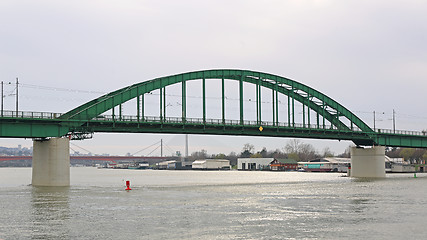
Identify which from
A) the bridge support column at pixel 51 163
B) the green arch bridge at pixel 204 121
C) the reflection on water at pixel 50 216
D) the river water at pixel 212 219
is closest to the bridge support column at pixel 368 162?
the green arch bridge at pixel 204 121

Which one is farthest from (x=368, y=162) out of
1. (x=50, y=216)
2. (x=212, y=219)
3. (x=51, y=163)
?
(x=50, y=216)

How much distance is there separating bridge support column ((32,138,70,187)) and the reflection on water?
1368 cm

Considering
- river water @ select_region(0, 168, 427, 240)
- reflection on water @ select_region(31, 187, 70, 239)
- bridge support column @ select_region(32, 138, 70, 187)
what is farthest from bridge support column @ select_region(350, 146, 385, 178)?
reflection on water @ select_region(31, 187, 70, 239)

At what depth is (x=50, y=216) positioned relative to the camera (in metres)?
38.4

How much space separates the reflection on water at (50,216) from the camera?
30.2m

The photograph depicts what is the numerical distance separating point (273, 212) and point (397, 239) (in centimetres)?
1334

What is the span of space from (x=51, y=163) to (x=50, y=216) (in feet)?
114

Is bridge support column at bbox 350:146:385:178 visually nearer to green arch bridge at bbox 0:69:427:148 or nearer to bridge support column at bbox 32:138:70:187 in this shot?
green arch bridge at bbox 0:69:427:148

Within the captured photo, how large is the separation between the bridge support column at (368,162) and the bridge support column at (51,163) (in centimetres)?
6880

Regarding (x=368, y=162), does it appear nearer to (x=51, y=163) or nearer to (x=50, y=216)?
(x=51, y=163)

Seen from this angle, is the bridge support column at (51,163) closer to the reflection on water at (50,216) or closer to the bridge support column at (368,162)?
the reflection on water at (50,216)

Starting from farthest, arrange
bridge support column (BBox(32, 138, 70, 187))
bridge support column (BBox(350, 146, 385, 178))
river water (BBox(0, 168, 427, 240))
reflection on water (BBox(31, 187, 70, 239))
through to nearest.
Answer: bridge support column (BBox(350, 146, 385, 178)), bridge support column (BBox(32, 138, 70, 187)), reflection on water (BBox(31, 187, 70, 239)), river water (BBox(0, 168, 427, 240))

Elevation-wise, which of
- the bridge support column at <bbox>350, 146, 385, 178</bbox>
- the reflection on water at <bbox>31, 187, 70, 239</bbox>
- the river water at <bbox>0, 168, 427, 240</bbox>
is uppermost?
the bridge support column at <bbox>350, 146, 385, 178</bbox>

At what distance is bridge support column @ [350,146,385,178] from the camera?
116m
